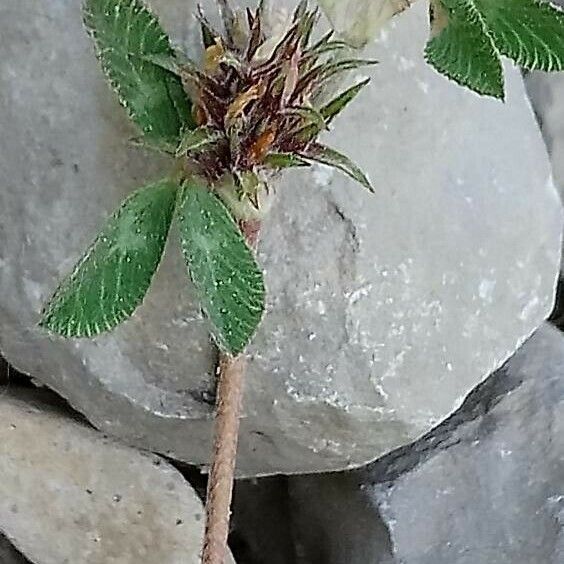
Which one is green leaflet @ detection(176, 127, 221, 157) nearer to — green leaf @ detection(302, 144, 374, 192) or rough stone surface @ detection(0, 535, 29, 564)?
green leaf @ detection(302, 144, 374, 192)

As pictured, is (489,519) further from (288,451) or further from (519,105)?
(519,105)

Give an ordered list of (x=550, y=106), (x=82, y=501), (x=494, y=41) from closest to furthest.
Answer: (x=494, y=41) < (x=82, y=501) < (x=550, y=106)

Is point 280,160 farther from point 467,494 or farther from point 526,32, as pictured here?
point 467,494

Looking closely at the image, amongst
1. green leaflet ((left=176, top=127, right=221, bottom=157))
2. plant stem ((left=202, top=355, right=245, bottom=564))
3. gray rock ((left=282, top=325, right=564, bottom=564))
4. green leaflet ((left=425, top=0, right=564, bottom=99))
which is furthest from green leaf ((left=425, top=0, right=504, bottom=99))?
gray rock ((left=282, top=325, right=564, bottom=564))

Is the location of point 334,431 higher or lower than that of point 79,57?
lower

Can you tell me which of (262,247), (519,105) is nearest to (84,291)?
(262,247)

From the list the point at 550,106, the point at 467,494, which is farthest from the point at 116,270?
the point at 550,106

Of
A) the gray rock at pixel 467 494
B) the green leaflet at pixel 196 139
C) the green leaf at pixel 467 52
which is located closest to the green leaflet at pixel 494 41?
the green leaf at pixel 467 52
